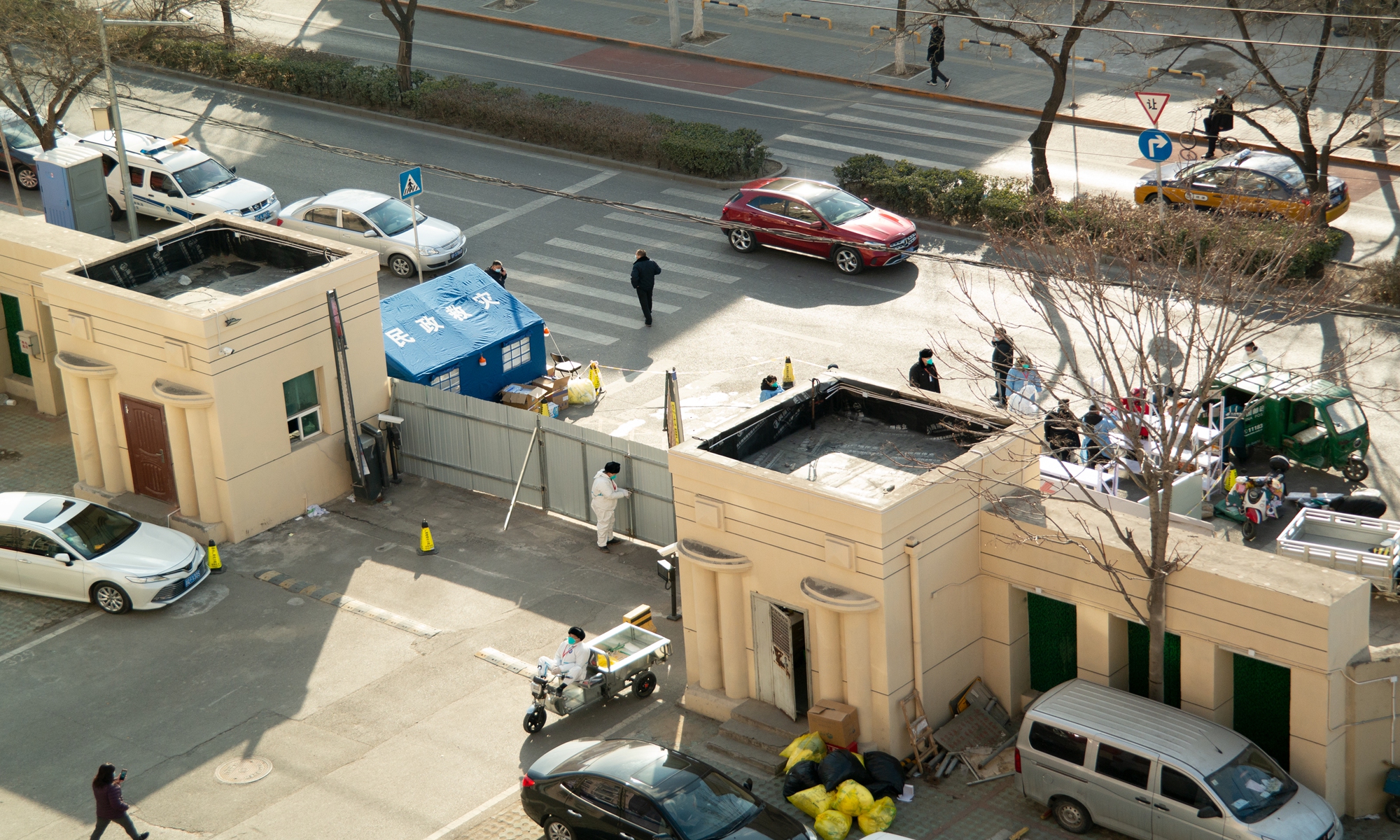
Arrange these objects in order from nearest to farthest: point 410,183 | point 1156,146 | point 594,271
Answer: point 1156,146 < point 410,183 < point 594,271

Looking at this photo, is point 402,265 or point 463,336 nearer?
point 463,336

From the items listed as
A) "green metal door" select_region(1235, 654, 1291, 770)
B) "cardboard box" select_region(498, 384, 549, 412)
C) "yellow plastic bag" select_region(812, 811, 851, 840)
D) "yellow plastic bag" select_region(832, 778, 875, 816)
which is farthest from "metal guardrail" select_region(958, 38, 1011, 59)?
"yellow plastic bag" select_region(812, 811, 851, 840)

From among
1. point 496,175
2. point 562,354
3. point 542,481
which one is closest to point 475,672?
point 542,481

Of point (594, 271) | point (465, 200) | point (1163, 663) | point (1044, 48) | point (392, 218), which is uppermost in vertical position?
point (1044, 48)

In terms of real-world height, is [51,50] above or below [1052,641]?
above

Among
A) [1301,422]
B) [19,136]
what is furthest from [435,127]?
[1301,422]

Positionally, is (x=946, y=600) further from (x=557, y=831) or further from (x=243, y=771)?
(x=243, y=771)

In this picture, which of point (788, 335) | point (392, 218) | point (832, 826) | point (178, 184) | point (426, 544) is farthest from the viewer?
point (178, 184)

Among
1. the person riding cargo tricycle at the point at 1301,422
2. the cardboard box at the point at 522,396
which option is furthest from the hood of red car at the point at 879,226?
the person riding cargo tricycle at the point at 1301,422

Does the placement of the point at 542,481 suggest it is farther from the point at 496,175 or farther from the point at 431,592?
the point at 496,175
